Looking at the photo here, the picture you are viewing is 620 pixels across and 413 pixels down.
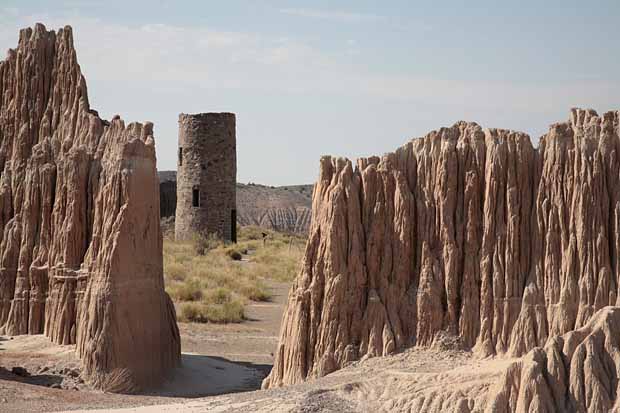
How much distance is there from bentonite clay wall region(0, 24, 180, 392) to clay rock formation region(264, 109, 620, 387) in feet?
10.6

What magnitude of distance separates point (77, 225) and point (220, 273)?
1444 centimetres

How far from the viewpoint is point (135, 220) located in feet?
60.1

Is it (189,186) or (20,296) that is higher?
(189,186)

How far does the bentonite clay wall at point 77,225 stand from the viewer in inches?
709

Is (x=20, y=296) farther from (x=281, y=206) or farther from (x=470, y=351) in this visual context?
(x=281, y=206)

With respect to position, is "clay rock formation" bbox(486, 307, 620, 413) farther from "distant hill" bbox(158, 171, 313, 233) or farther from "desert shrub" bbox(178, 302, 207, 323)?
"distant hill" bbox(158, 171, 313, 233)

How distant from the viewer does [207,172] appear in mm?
39469

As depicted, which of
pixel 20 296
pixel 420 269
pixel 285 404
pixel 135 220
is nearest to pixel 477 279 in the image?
pixel 420 269

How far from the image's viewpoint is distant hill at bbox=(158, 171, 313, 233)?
8419 centimetres

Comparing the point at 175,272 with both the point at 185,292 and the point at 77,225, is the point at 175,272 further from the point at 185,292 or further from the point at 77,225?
the point at 77,225

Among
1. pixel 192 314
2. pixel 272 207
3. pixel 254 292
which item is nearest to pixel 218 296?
pixel 254 292

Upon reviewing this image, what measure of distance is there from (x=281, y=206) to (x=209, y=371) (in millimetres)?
69632

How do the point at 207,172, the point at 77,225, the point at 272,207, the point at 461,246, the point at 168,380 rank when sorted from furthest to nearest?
the point at 272,207 < the point at 207,172 < the point at 77,225 < the point at 168,380 < the point at 461,246

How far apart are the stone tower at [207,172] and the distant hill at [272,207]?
38.5 meters
